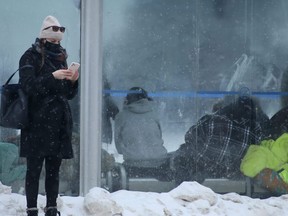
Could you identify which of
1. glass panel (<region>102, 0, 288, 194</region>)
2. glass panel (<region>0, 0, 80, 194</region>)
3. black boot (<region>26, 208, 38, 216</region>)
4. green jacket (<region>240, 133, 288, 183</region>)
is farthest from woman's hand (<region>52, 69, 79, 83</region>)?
green jacket (<region>240, 133, 288, 183</region>)

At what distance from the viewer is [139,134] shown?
9.06m

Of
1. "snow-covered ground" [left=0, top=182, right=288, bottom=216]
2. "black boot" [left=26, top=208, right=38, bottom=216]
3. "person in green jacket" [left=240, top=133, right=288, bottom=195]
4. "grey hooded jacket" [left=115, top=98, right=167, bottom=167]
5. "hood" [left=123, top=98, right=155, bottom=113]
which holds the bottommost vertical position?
"snow-covered ground" [left=0, top=182, right=288, bottom=216]

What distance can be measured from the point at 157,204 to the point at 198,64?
1.92 m

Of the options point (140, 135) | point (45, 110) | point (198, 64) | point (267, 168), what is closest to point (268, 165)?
point (267, 168)

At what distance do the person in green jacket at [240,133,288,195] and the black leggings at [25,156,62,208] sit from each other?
3.05 metres

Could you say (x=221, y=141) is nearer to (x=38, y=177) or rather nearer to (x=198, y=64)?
(x=198, y=64)

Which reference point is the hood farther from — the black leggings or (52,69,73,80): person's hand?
(52,69,73,80): person's hand

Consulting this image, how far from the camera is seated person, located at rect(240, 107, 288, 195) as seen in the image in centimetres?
924

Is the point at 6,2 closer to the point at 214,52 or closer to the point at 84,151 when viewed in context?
the point at 84,151

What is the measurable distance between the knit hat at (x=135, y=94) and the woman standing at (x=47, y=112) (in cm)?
198

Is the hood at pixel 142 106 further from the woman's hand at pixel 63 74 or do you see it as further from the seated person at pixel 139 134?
the woman's hand at pixel 63 74

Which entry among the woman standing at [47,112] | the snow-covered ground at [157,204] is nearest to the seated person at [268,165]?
the snow-covered ground at [157,204]

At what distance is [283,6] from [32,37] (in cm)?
307

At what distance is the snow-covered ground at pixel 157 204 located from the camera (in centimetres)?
766
